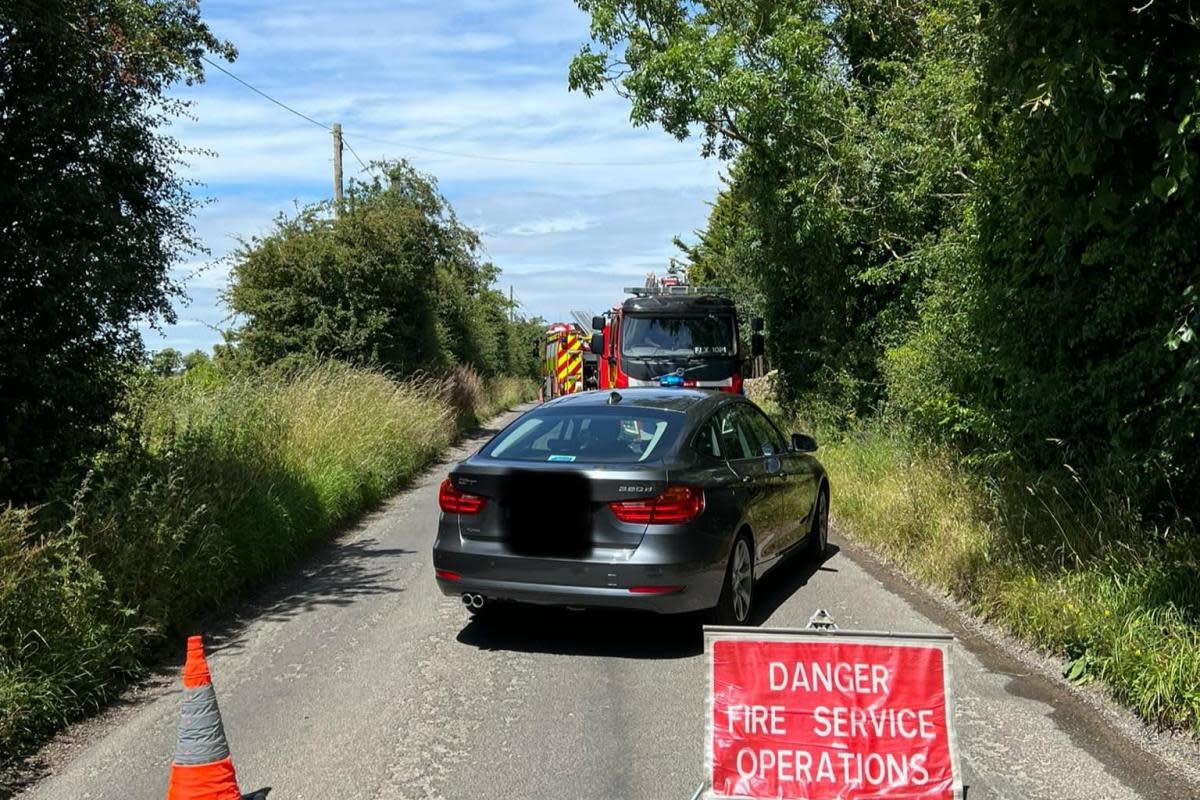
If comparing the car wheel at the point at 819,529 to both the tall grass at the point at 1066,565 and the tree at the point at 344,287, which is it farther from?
the tree at the point at 344,287

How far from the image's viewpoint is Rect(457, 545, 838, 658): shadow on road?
20.4ft

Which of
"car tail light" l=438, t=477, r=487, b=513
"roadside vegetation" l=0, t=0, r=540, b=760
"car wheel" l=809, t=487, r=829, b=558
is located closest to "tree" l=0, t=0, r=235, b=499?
"roadside vegetation" l=0, t=0, r=540, b=760

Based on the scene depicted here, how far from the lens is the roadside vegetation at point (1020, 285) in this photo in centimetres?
503

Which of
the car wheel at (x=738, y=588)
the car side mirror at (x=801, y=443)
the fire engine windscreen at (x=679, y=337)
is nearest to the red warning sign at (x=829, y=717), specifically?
the car wheel at (x=738, y=588)

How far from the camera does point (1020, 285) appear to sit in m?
7.29

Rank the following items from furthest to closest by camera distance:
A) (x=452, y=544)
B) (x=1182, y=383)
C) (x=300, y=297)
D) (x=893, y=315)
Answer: (x=300, y=297) → (x=893, y=315) → (x=452, y=544) → (x=1182, y=383)

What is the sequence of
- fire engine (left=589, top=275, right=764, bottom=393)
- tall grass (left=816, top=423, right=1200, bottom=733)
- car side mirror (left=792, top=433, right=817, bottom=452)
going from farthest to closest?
fire engine (left=589, top=275, right=764, bottom=393) < car side mirror (left=792, top=433, right=817, bottom=452) < tall grass (left=816, top=423, right=1200, bottom=733)

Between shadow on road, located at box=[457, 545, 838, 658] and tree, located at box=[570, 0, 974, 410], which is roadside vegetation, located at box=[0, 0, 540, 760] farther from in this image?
tree, located at box=[570, 0, 974, 410]

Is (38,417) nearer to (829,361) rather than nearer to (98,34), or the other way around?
(98,34)

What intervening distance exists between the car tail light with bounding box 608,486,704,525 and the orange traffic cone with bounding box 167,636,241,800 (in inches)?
98.3

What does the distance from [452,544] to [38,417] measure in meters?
2.96

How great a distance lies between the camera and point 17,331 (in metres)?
6.45

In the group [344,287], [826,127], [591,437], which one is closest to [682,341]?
[826,127]

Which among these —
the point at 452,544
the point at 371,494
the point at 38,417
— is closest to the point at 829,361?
the point at 371,494
